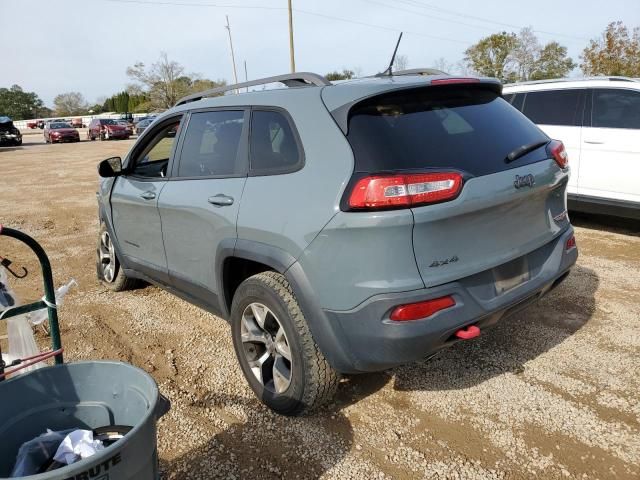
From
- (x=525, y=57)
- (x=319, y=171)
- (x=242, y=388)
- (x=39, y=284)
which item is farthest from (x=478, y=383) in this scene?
(x=525, y=57)

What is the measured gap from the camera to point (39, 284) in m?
5.14

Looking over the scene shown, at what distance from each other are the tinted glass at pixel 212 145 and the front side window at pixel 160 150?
22 cm

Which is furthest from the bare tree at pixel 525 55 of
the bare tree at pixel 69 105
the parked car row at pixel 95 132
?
the bare tree at pixel 69 105

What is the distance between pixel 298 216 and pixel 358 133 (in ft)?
1.58

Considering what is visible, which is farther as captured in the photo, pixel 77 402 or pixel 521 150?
pixel 521 150

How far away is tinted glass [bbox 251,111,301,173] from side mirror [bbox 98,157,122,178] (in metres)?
1.70

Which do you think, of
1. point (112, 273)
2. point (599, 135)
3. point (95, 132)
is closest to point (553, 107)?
point (599, 135)

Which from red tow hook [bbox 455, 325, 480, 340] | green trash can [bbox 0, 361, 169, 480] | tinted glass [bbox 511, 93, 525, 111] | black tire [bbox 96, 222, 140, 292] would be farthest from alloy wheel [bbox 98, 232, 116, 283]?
tinted glass [bbox 511, 93, 525, 111]

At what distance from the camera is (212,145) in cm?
319

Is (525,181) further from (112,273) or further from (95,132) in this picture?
(95,132)

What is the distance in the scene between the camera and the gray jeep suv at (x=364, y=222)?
215 cm

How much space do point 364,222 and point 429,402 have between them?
130cm

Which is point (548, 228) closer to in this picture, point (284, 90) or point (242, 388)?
point (284, 90)

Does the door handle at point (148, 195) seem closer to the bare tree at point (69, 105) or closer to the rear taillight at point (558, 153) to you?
the rear taillight at point (558, 153)
